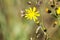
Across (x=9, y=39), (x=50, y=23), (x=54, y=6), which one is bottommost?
(x=9, y=39)

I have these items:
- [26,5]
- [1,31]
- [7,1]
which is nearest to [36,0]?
[26,5]

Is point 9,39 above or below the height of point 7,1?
below

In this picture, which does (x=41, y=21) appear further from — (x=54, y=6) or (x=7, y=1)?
(x=7, y=1)

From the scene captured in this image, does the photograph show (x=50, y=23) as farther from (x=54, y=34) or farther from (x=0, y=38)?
(x=0, y=38)

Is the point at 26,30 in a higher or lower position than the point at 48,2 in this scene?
lower

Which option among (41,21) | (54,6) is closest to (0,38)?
(41,21)
